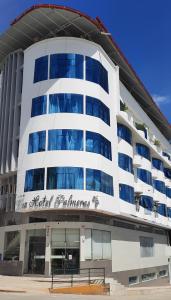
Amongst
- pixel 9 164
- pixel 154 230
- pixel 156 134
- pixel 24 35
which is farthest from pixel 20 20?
pixel 154 230

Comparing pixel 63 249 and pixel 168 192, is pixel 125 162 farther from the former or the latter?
pixel 168 192

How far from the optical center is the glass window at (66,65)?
108ft

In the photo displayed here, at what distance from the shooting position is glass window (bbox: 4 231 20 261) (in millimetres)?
31497

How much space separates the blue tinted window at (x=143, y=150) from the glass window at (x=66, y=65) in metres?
13.9

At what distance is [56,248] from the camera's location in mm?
29266

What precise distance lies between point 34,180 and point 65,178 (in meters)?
2.80

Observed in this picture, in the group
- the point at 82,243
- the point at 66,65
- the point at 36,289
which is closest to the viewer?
the point at 36,289

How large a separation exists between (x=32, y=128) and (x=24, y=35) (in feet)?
36.1

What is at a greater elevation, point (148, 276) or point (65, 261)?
point (65, 261)

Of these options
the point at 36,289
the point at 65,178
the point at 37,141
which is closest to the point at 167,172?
the point at 37,141

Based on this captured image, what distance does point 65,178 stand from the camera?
2941 centimetres

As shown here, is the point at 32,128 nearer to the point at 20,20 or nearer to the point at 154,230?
the point at 20,20

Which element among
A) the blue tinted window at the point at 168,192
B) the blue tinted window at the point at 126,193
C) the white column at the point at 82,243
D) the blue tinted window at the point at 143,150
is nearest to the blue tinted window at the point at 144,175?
the blue tinted window at the point at 143,150

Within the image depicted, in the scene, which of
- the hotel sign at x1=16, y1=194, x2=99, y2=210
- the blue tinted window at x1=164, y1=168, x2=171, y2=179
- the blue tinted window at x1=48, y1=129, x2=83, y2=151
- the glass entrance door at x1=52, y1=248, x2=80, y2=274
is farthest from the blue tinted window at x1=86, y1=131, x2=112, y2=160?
the blue tinted window at x1=164, y1=168, x2=171, y2=179
